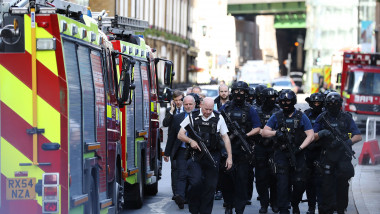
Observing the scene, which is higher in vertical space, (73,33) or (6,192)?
(73,33)

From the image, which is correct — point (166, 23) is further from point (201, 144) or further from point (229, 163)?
point (201, 144)

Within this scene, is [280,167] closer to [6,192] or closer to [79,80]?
[79,80]

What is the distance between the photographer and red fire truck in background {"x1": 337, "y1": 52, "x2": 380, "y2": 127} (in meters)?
35.0

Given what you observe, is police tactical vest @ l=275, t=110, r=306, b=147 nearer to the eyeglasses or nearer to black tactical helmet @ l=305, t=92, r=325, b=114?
the eyeglasses

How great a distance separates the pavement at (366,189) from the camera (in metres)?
14.3

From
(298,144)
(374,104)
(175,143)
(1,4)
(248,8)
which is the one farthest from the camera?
(248,8)

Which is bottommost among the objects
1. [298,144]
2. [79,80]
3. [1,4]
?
[298,144]

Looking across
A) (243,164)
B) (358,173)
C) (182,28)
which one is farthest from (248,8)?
(243,164)

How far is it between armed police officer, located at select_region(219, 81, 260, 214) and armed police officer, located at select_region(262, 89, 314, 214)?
38 cm

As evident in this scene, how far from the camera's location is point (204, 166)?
38.3 ft

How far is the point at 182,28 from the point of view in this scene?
248 feet

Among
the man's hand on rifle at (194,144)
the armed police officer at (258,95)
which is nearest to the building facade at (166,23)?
the armed police officer at (258,95)

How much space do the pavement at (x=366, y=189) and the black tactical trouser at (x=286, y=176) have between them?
134cm

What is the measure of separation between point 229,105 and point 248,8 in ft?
335
